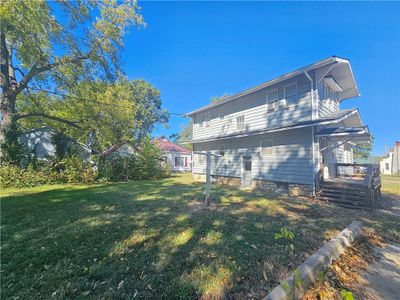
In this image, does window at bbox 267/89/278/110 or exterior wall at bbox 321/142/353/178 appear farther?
window at bbox 267/89/278/110

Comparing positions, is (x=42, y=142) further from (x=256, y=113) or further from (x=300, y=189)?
(x=300, y=189)

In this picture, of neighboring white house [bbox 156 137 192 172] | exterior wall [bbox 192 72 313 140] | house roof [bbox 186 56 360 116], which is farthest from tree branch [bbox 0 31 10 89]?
neighboring white house [bbox 156 137 192 172]

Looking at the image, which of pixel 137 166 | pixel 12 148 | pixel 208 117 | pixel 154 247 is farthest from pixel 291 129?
pixel 12 148

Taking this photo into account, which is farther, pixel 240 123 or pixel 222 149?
pixel 222 149

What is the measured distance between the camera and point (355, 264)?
2949 mm

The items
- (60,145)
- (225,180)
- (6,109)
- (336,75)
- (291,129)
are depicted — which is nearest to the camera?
(291,129)

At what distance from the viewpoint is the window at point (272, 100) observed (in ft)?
33.7

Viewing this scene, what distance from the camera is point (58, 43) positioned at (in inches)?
395

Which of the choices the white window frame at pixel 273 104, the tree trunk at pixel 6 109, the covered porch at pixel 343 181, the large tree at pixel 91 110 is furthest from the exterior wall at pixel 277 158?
the tree trunk at pixel 6 109

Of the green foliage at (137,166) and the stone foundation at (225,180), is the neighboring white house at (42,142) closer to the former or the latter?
the green foliage at (137,166)

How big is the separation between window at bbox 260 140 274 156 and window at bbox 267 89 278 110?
196cm

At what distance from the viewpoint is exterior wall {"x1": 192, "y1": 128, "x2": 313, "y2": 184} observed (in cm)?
877

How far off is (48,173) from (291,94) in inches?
573

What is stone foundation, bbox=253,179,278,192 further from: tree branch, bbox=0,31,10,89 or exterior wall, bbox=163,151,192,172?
exterior wall, bbox=163,151,192,172
